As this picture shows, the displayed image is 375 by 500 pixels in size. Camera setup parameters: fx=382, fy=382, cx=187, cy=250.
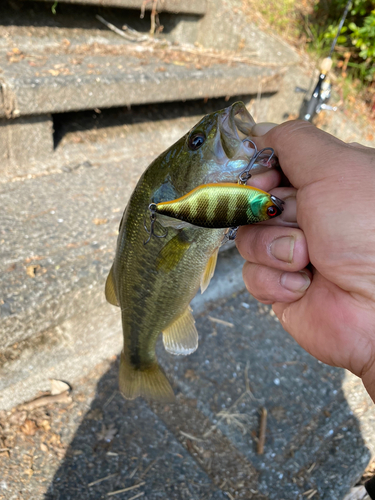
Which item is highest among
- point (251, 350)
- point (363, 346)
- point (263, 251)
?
point (263, 251)

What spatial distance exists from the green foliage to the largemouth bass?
4557 millimetres

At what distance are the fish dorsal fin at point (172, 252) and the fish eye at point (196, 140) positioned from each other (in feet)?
1.10

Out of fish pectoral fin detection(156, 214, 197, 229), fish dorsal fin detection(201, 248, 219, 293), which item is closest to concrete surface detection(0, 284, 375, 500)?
fish dorsal fin detection(201, 248, 219, 293)

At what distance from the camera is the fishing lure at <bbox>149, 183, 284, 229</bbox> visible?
3.89 feet

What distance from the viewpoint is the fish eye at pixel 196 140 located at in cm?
145

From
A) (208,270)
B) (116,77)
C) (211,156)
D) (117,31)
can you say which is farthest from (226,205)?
(117,31)

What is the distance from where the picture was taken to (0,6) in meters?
3.52

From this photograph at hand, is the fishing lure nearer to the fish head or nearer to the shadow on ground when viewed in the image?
the fish head

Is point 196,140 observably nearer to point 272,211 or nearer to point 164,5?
point 272,211

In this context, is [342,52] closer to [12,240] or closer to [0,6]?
[0,6]

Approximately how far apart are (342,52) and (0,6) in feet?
15.2

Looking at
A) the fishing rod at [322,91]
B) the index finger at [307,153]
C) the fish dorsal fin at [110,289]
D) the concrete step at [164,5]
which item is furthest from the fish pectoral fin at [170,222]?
the fishing rod at [322,91]

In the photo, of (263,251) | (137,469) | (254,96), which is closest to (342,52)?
(254,96)

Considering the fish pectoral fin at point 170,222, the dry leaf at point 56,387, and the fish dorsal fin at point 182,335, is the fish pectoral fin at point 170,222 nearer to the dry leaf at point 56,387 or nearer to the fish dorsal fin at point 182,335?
the fish dorsal fin at point 182,335
